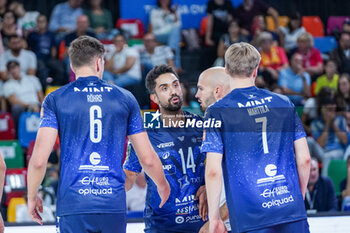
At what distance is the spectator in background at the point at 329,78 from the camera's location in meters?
11.1

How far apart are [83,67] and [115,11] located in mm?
9032

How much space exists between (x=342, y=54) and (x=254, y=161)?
8.77 meters

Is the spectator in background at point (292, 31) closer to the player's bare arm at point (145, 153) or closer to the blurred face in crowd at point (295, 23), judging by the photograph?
the blurred face in crowd at point (295, 23)

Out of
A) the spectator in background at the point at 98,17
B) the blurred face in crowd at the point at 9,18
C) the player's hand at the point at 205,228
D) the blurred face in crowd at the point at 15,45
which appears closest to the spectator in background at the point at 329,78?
the spectator in background at the point at 98,17

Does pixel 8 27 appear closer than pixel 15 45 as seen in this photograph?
No

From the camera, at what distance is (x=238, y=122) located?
391cm

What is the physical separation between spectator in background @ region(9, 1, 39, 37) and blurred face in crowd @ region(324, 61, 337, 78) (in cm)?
542

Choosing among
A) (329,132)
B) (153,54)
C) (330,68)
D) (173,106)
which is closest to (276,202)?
(173,106)

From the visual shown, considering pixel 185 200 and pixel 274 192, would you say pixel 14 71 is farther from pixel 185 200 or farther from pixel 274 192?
pixel 274 192

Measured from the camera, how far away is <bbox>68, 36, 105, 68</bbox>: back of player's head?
13.8ft

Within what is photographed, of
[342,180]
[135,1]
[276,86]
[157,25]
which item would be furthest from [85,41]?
[135,1]

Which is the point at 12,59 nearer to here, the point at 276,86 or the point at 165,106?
the point at 276,86

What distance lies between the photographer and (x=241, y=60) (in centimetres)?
401

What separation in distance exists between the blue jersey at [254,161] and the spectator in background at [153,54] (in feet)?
24.1
